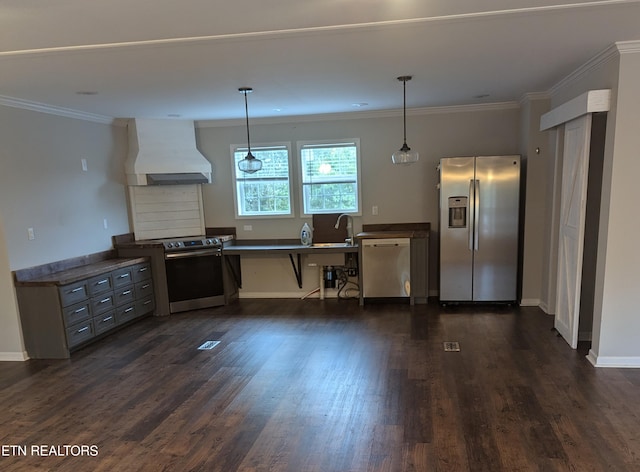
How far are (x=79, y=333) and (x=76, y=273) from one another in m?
0.60

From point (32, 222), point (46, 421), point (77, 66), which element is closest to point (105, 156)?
point (32, 222)

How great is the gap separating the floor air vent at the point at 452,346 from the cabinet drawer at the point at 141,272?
3600 millimetres

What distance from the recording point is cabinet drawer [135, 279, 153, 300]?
16.3 ft

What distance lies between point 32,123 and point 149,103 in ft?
3.72

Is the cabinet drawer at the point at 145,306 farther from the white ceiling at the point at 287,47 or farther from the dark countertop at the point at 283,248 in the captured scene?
the white ceiling at the point at 287,47

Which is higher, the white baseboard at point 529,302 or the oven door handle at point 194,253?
the oven door handle at point 194,253

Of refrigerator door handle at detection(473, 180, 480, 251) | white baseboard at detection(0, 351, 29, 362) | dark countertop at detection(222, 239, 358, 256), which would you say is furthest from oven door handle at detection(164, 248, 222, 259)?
refrigerator door handle at detection(473, 180, 480, 251)

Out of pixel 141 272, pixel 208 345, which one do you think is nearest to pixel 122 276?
pixel 141 272

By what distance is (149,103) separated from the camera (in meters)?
4.46

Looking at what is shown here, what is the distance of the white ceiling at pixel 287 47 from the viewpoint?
7.29ft

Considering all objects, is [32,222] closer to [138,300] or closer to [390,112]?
[138,300]

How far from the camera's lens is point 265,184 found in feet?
19.4

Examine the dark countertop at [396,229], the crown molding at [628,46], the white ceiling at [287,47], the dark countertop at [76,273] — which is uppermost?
the white ceiling at [287,47]

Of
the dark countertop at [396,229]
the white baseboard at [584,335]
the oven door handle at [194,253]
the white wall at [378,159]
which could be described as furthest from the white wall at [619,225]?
the oven door handle at [194,253]
